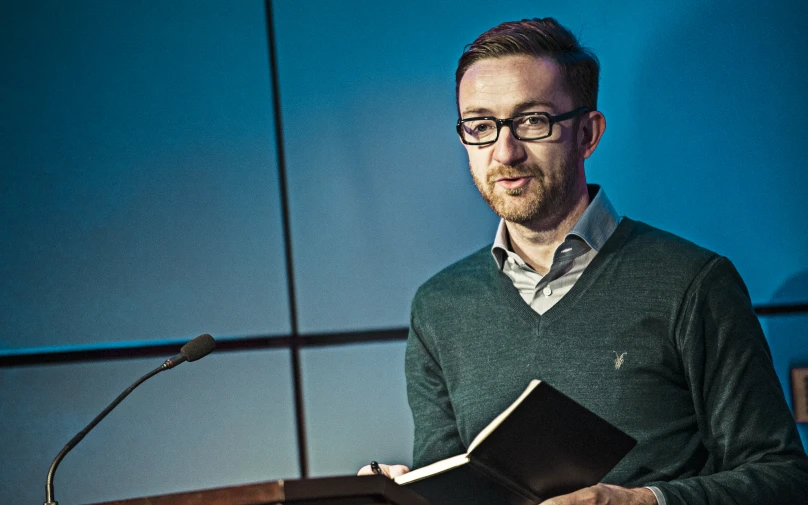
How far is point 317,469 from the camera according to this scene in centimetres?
214

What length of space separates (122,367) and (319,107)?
0.81 metres

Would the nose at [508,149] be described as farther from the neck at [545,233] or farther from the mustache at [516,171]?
the neck at [545,233]

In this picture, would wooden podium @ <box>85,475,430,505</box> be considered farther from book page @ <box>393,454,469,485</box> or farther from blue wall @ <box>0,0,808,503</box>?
blue wall @ <box>0,0,808,503</box>

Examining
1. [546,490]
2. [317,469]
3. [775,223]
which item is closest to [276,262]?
[317,469]

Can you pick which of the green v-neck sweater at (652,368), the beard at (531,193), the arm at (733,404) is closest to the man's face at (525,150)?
the beard at (531,193)

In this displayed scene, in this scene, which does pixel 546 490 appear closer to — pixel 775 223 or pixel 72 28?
pixel 775 223

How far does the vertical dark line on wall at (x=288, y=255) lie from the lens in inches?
84.2

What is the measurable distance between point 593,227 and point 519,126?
0.85 ft

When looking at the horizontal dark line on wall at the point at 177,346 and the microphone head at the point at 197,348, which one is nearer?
the microphone head at the point at 197,348

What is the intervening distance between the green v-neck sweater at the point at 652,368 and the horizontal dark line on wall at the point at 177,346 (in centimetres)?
38

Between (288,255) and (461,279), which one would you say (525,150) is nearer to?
(461,279)

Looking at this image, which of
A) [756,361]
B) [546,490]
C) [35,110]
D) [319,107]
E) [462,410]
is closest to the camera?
[546,490]

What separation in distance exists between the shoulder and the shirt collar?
6 centimetres

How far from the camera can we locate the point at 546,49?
1.79 metres
